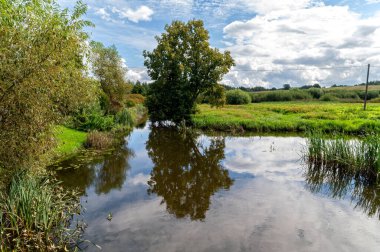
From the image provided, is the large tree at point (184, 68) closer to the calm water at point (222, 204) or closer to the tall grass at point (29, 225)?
the calm water at point (222, 204)

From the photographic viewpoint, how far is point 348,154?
47.7ft

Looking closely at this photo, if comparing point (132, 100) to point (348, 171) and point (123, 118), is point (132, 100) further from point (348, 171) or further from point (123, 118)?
point (348, 171)

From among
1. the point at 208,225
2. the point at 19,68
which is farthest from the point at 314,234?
the point at 19,68

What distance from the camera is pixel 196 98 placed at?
36688mm

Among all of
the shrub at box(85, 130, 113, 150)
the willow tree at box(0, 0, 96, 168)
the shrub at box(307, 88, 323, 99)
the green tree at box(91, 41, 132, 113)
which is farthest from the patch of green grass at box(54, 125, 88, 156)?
the shrub at box(307, 88, 323, 99)

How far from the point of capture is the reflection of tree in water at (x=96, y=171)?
13516 mm

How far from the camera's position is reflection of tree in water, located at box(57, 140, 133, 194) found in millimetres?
13516

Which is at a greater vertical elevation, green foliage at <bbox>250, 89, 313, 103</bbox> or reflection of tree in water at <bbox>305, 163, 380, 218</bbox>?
green foliage at <bbox>250, 89, 313, 103</bbox>

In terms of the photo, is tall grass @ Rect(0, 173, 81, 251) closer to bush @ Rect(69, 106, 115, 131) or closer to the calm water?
the calm water

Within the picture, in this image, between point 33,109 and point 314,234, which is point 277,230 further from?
point 33,109

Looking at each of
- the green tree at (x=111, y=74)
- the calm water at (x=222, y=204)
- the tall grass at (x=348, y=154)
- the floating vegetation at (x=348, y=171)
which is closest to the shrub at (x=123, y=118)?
the green tree at (x=111, y=74)

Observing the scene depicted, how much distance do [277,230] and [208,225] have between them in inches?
77.6

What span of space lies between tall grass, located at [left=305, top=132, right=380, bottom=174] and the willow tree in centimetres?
1157

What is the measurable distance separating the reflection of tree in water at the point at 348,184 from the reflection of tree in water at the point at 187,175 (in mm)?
3866
